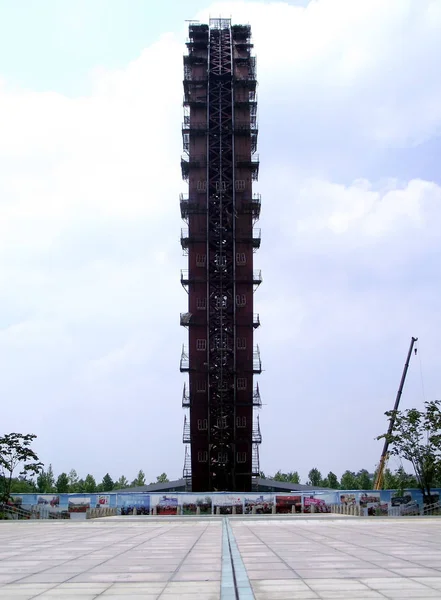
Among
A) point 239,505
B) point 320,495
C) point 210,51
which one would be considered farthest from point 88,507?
point 210,51

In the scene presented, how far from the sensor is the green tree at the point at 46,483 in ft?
348

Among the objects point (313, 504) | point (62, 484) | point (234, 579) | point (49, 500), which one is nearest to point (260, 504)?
point (313, 504)

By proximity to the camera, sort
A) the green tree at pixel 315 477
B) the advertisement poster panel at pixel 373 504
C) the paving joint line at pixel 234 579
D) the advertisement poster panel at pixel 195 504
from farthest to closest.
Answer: the green tree at pixel 315 477 < the advertisement poster panel at pixel 195 504 < the advertisement poster panel at pixel 373 504 < the paving joint line at pixel 234 579

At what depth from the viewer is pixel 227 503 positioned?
44281mm

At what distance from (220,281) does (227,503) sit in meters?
23.6

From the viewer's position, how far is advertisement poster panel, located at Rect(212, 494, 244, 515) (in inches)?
1731

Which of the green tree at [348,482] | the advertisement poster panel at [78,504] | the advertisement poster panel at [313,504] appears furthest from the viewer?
the green tree at [348,482]

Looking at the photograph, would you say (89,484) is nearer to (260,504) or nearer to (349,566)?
(260,504)

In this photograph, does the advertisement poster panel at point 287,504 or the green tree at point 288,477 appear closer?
the advertisement poster panel at point 287,504

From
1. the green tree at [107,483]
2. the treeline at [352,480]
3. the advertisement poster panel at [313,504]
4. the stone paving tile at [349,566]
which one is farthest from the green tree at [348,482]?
the stone paving tile at [349,566]

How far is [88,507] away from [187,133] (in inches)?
1515

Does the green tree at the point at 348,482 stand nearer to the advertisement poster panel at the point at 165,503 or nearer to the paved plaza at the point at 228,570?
the advertisement poster panel at the point at 165,503

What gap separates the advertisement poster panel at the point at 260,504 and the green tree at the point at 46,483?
67808 mm

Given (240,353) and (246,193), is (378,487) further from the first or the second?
(246,193)
